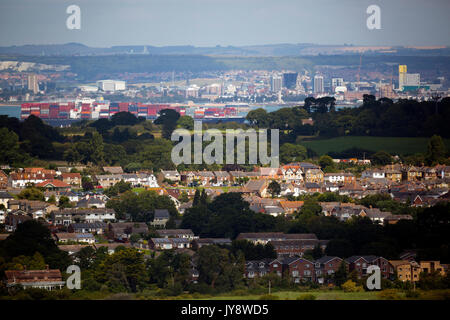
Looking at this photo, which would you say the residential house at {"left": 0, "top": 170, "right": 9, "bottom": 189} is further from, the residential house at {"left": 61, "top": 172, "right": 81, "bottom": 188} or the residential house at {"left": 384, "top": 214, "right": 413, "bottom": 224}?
the residential house at {"left": 384, "top": 214, "right": 413, "bottom": 224}

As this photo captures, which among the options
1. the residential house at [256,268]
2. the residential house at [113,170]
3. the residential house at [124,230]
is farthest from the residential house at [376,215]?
the residential house at [113,170]

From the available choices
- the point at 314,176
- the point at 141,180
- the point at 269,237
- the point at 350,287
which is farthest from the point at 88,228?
the point at 314,176

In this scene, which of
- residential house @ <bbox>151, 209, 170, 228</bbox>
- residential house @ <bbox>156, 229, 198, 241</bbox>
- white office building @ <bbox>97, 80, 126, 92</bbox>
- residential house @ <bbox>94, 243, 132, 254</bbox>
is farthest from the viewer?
white office building @ <bbox>97, 80, 126, 92</bbox>

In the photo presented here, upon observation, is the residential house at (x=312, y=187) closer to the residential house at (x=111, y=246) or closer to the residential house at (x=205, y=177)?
the residential house at (x=205, y=177)

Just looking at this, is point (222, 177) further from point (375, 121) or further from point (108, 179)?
point (375, 121)

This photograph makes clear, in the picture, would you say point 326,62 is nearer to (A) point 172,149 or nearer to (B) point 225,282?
(A) point 172,149

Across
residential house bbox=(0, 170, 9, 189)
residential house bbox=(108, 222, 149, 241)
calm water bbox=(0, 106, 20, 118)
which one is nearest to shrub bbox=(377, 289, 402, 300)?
residential house bbox=(108, 222, 149, 241)
